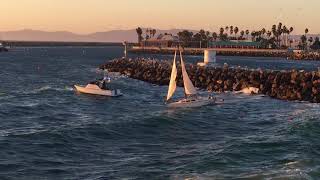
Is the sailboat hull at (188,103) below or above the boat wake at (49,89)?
above

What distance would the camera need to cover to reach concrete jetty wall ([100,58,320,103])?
60750 mm

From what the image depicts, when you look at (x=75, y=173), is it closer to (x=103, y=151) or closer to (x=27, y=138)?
(x=103, y=151)

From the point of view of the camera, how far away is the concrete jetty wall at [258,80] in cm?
6075

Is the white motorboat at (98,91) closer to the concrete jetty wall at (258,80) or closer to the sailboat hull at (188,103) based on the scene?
the sailboat hull at (188,103)

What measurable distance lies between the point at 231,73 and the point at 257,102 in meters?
18.8

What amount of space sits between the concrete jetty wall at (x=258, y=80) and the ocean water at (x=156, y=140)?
3.56 m

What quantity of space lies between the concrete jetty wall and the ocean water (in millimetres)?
3557

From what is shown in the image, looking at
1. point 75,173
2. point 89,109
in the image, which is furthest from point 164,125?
point 75,173

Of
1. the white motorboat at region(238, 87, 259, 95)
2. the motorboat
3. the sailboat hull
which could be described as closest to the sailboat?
the sailboat hull

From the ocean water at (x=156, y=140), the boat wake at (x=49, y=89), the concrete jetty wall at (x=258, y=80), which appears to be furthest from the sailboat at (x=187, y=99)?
the boat wake at (x=49, y=89)

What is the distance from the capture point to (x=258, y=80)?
70.6 metres

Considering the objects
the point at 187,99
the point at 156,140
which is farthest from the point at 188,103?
the point at 156,140

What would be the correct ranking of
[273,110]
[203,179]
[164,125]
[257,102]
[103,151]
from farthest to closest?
[257,102]
[273,110]
[164,125]
[103,151]
[203,179]

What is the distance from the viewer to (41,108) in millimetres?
53344
